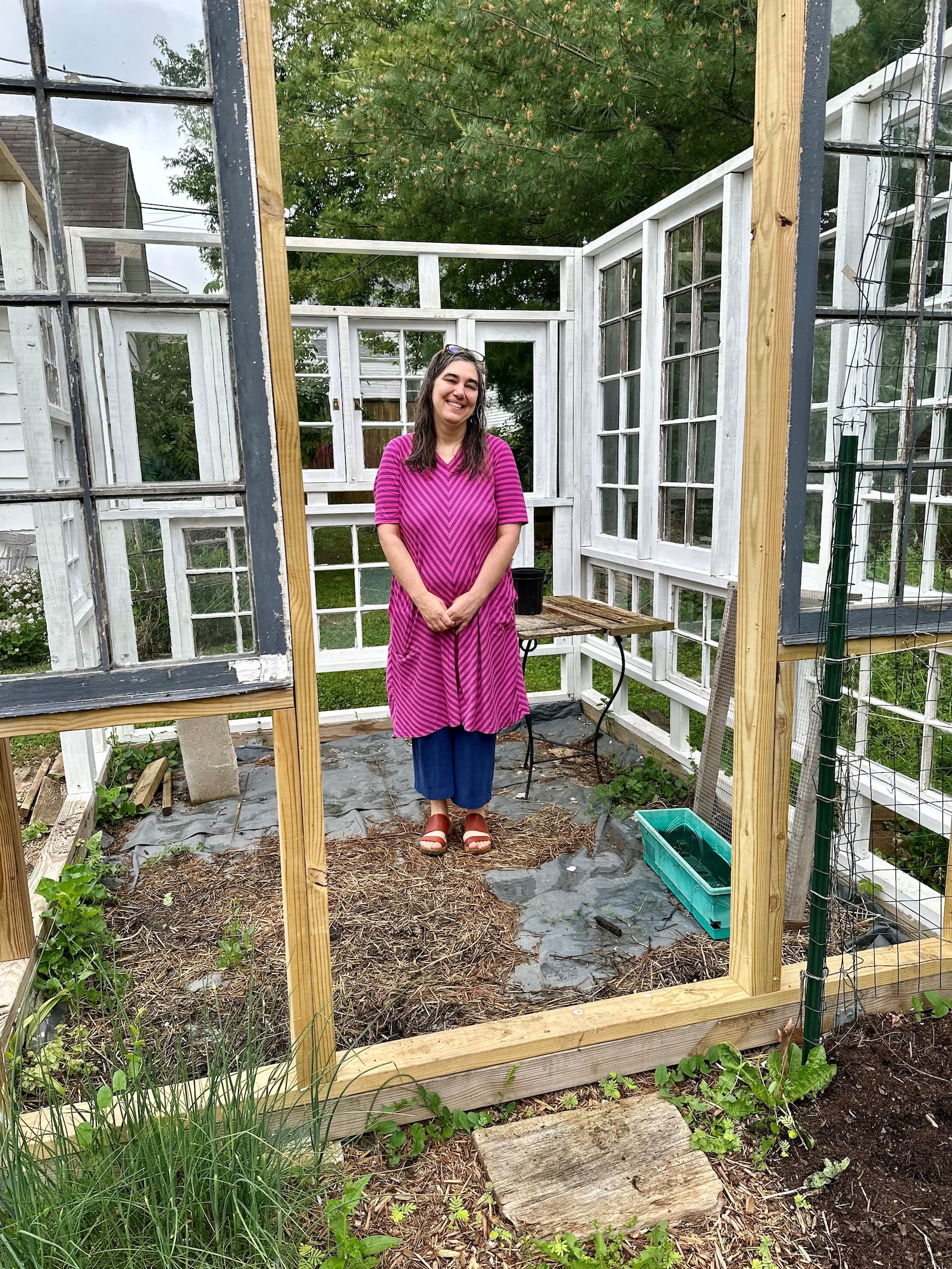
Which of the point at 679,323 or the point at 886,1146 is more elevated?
the point at 679,323

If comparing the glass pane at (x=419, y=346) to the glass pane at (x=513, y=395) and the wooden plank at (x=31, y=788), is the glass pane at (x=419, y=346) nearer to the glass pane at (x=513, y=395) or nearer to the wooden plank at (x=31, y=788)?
the wooden plank at (x=31, y=788)

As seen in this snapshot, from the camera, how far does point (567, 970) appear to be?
2.44 m

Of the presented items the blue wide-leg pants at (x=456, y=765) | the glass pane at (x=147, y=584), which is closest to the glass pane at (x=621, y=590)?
the blue wide-leg pants at (x=456, y=765)

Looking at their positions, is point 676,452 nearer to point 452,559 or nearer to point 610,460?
point 610,460

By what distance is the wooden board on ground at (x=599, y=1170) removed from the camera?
1597 millimetres

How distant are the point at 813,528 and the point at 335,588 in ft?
9.88

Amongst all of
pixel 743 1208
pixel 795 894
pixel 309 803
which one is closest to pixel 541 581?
pixel 795 894

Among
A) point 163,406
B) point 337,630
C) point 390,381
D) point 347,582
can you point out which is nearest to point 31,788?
point 337,630

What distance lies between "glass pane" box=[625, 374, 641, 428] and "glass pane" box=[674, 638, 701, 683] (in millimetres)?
1139

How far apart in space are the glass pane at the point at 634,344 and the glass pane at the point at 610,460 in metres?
0.38

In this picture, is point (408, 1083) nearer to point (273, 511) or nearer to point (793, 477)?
point (273, 511)

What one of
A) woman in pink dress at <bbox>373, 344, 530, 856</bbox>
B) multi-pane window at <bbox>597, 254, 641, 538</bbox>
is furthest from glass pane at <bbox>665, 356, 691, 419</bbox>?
woman in pink dress at <bbox>373, 344, 530, 856</bbox>

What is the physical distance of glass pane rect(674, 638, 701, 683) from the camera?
3.75 metres

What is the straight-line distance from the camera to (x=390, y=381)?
4531 millimetres
